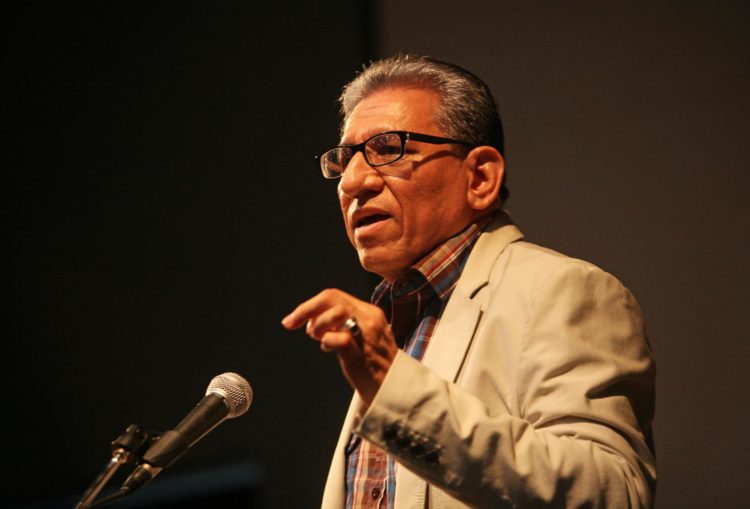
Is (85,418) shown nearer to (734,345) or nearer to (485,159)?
(485,159)

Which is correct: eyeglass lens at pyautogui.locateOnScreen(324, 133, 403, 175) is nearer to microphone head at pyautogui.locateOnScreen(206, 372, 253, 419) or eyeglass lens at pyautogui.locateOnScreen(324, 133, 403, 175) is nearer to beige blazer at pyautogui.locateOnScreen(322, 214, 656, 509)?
beige blazer at pyautogui.locateOnScreen(322, 214, 656, 509)

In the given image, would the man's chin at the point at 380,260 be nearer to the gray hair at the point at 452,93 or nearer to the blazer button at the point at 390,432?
the gray hair at the point at 452,93

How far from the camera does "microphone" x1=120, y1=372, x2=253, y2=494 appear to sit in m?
1.35

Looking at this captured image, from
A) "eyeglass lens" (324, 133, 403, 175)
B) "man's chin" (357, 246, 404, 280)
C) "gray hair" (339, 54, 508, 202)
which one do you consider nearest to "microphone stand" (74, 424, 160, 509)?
"man's chin" (357, 246, 404, 280)

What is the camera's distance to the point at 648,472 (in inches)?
59.8

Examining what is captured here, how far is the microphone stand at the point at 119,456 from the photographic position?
1.29 metres

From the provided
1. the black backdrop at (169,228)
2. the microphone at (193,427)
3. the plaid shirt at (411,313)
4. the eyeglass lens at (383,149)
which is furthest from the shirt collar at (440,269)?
the black backdrop at (169,228)

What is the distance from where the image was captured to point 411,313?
6.73ft

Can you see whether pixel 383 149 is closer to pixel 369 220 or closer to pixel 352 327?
pixel 369 220

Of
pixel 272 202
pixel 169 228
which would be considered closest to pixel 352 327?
pixel 169 228

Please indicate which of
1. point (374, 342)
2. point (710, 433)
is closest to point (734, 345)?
point (710, 433)

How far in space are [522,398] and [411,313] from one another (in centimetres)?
53

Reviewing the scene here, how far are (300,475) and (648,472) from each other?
2.18 m

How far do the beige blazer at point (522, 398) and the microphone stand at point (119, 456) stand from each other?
350mm
